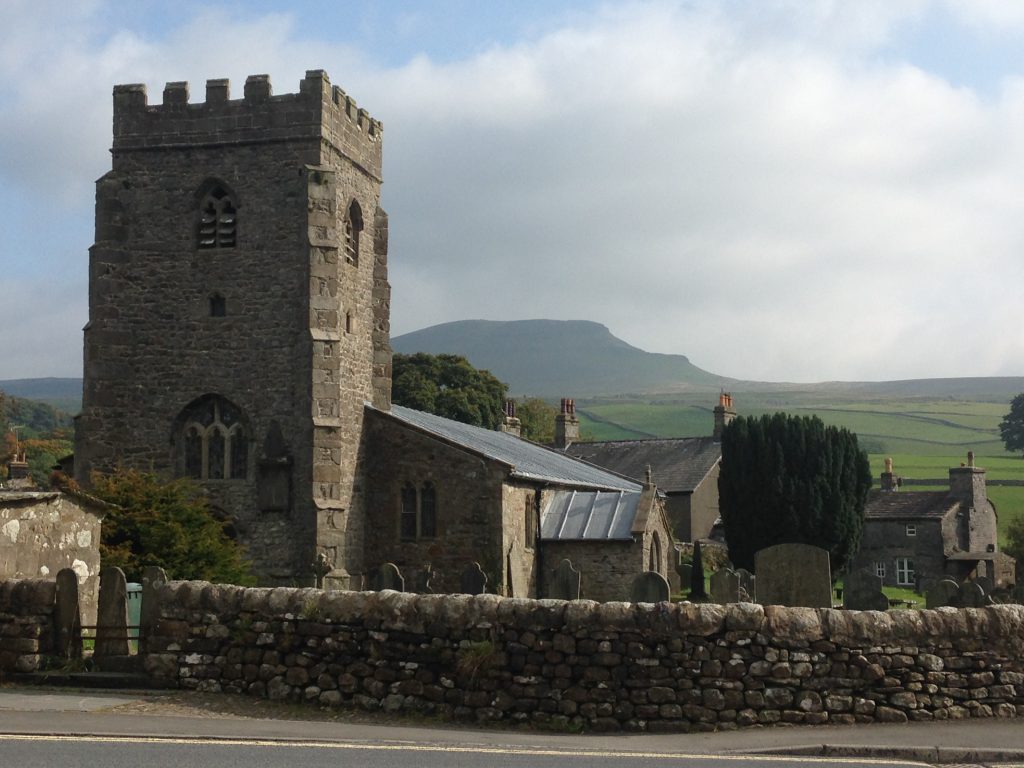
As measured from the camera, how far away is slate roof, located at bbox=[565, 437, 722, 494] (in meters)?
64.5

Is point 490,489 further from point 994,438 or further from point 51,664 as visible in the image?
point 994,438

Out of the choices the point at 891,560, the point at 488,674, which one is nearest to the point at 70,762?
the point at 488,674

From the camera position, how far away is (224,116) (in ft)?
110

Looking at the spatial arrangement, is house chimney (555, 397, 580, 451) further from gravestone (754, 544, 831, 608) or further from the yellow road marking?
the yellow road marking

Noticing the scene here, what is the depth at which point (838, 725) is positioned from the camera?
1300cm

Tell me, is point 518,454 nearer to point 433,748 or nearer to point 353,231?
point 353,231

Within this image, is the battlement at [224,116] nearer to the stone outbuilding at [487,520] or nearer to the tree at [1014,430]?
the stone outbuilding at [487,520]

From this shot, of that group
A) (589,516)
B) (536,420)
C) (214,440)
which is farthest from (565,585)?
(536,420)

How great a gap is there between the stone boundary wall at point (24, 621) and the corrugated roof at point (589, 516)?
2291 centimetres

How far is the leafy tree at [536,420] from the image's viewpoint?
3359 inches

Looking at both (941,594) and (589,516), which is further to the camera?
(589,516)

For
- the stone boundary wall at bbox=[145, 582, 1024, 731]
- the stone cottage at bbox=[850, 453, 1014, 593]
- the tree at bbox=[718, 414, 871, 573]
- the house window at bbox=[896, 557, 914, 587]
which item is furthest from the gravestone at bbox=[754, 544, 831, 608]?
the house window at bbox=[896, 557, 914, 587]

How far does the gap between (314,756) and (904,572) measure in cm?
5655

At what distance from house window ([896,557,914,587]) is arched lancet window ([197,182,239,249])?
41.9 metres
